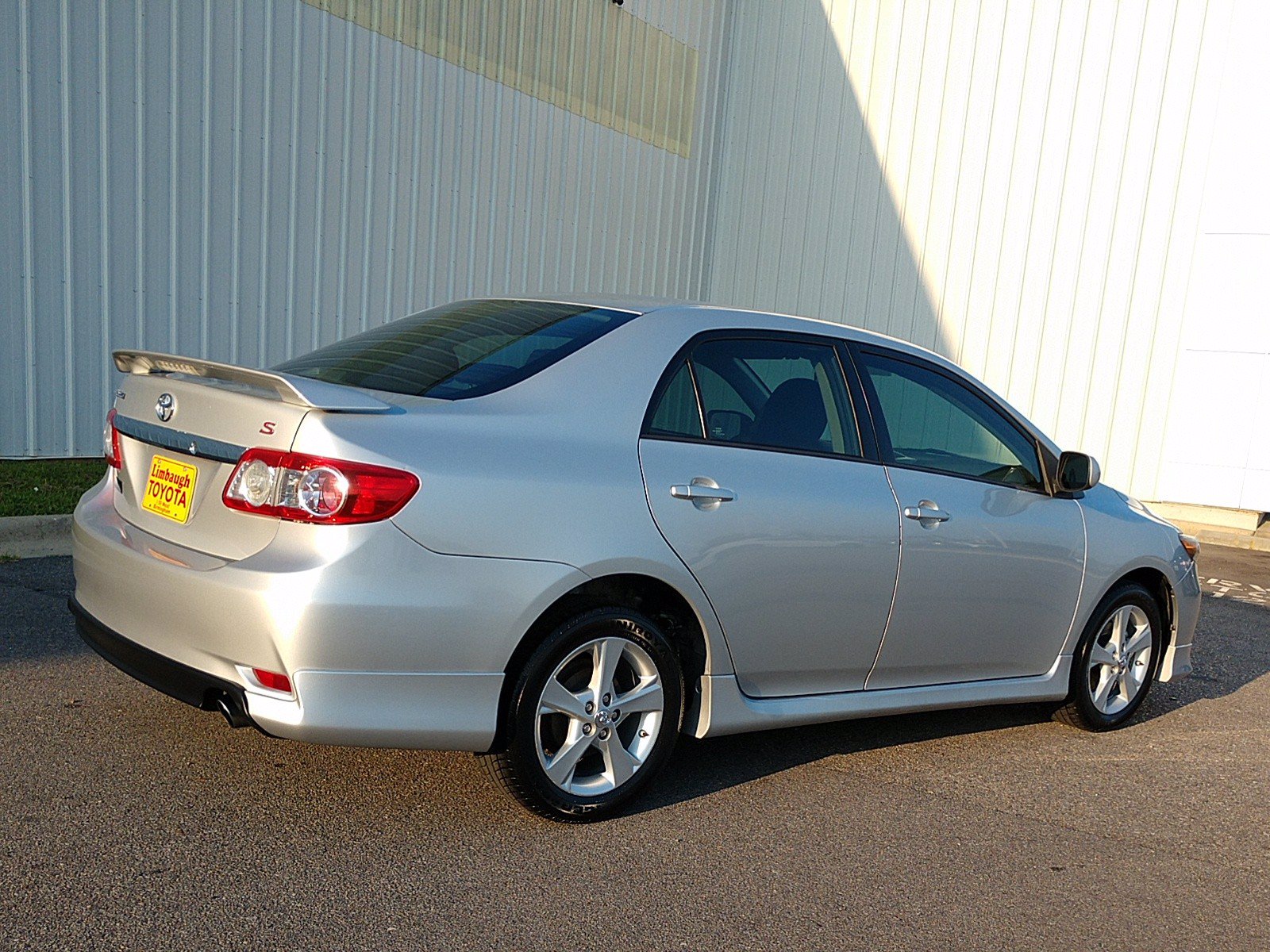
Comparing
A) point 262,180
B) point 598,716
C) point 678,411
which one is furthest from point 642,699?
point 262,180

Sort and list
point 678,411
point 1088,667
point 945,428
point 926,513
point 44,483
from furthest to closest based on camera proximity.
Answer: point 44,483 < point 1088,667 < point 945,428 < point 926,513 < point 678,411

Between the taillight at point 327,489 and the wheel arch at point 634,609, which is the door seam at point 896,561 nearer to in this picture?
the wheel arch at point 634,609

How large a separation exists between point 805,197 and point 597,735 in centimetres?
1275

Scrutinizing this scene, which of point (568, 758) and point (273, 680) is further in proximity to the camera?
point (568, 758)

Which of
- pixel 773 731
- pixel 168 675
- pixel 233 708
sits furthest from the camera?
pixel 773 731

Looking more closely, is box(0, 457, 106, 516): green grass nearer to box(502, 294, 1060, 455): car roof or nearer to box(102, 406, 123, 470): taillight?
box(102, 406, 123, 470): taillight

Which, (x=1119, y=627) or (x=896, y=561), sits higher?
(x=896, y=561)

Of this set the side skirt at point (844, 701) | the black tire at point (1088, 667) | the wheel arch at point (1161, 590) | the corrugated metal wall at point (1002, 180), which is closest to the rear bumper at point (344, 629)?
the side skirt at point (844, 701)

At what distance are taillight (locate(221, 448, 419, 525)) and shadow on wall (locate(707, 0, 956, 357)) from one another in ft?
39.7

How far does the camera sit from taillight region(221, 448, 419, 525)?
10.1 ft

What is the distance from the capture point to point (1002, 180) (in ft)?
45.9

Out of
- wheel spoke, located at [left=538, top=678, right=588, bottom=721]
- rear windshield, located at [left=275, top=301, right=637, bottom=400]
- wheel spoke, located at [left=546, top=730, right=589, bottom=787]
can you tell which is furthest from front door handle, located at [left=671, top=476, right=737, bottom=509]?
wheel spoke, located at [left=546, top=730, right=589, bottom=787]

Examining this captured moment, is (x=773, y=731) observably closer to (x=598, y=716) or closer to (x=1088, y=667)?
(x=598, y=716)

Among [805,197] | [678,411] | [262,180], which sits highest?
[805,197]
